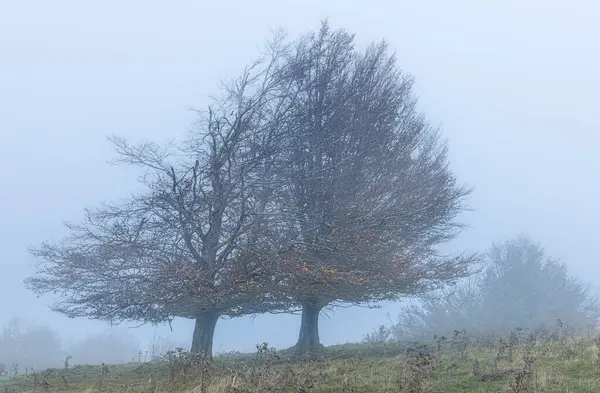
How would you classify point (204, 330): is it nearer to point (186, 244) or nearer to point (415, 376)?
point (186, 244)

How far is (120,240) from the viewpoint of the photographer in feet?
44.4

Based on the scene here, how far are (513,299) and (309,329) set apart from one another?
2665 centimetres

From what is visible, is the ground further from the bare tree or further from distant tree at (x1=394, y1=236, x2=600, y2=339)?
distant tree at (x1=394, y1=236, x2=600, y2=339)

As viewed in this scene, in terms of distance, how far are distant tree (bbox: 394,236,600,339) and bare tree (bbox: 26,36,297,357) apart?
27.0 metres

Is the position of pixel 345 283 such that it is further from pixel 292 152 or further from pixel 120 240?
pixel 120 240

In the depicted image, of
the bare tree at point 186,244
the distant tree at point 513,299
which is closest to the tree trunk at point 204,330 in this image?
the bare tree at point 186,244

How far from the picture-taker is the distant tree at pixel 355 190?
14328 mm

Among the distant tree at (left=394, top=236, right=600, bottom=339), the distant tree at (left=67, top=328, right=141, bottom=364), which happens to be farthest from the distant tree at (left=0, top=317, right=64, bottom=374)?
the distant tree at (left=394, top=236, right=600, bottom=339)

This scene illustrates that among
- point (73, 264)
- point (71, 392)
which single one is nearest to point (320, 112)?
point (73, 264)

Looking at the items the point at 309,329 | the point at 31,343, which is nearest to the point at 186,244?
the point at 309,329

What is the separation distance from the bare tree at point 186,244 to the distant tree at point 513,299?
88.5 feet

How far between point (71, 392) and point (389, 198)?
398 inches

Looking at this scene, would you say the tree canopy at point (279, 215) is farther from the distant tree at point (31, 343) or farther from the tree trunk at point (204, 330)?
the distant tree at point (31, 343)

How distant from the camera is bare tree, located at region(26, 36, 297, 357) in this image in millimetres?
13320
